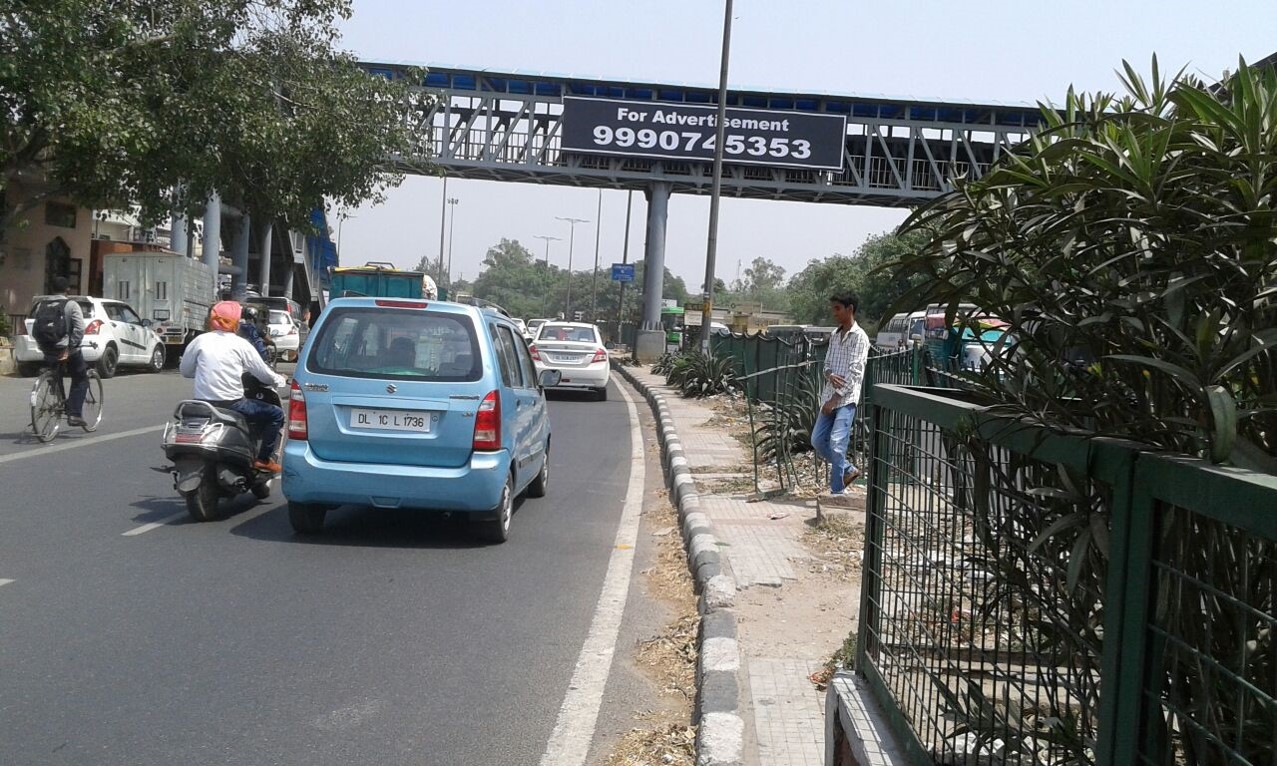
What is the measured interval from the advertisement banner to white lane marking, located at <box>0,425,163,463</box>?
30.0 meters

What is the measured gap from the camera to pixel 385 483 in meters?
7.97

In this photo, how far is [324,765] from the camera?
13.9 ft

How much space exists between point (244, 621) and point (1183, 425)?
5.09m

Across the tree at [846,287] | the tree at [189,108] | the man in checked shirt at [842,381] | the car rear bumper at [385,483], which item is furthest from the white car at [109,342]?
the tree at [846,287]

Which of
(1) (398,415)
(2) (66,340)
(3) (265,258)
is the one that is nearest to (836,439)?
(1) (398,415)

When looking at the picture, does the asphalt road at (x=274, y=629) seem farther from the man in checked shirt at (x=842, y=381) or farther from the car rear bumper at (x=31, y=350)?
the car rear bumper at (x=31, y=350)

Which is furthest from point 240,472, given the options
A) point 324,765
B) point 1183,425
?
point 1183,425

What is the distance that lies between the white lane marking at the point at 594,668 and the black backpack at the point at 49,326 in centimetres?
689

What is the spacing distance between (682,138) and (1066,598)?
41.5 m

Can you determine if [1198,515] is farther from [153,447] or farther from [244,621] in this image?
[153,447]

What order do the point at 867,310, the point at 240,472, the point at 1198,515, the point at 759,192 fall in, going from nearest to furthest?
the point at 1198,515, the point at 240,472, the point at 759,192, the point at 867,310

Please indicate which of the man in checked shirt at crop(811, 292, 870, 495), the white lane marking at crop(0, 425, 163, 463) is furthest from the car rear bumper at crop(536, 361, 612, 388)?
the man in checked shirt at crop(811, 292, 870, 495)

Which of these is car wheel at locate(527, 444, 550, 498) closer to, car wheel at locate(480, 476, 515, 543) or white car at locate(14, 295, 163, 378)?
car wheel at locate(480, 476, 515, 543)

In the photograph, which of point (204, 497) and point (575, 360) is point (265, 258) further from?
point (204, 497)
